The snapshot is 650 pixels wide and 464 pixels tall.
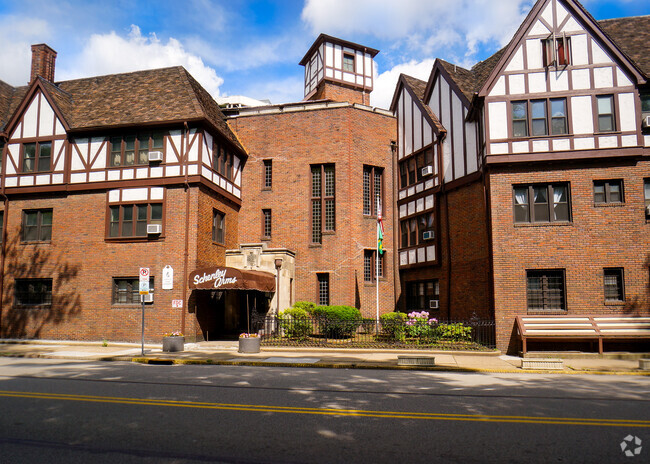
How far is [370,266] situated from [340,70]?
66.0 feet

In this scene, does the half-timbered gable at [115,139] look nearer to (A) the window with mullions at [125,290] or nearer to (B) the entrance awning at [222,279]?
(B) the entrance awning at [222,279]

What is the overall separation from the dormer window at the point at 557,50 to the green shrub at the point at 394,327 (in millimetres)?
12475

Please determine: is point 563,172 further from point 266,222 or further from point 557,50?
point 266,222

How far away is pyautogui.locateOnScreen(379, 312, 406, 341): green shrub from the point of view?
20812 mm

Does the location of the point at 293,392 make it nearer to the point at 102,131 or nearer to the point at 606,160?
the point at 606,160

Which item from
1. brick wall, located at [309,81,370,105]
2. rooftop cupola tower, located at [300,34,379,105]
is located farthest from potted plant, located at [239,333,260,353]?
rooftop cupola tower, located at [300,34,379,105]

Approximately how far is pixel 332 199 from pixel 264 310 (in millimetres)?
7721

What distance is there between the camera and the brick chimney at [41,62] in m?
28.5

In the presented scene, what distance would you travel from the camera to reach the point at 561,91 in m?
20.2

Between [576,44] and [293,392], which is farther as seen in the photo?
[576,44]

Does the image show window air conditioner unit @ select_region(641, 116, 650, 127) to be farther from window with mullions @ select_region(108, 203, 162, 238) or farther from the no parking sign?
window with mullions @ select_region(108, 203, 162, 238)

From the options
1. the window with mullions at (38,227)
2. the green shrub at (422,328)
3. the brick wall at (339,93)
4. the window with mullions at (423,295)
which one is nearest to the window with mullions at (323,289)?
the window with mullions at (423,295)

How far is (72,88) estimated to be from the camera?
1145 inches

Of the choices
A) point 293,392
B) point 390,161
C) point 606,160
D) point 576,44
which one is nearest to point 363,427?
point 293,392
